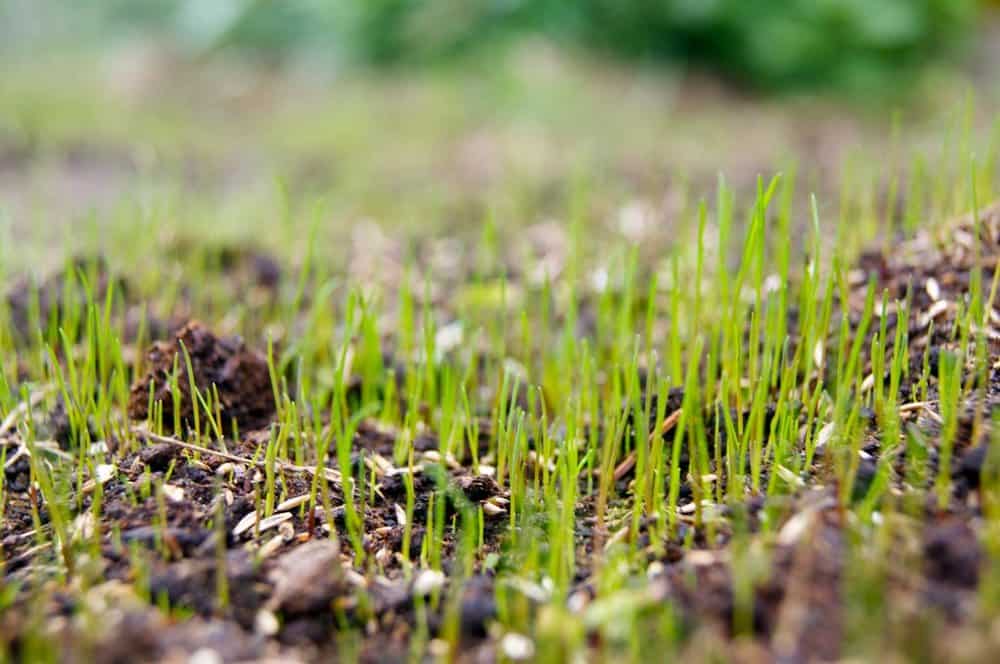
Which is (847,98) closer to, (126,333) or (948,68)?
(948,68)

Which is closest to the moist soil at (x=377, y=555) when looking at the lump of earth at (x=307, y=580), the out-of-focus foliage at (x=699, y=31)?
the lump of earth at (x=307, y=580)

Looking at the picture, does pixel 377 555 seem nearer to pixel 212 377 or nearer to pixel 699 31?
pixel 212 377

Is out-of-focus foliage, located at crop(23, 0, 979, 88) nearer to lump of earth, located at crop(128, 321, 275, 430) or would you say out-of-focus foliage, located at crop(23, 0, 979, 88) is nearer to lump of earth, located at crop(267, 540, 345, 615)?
lump of earth, located at crop(128, 321, 275, 430)

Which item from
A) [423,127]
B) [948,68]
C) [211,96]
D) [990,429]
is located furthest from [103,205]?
[948,68]

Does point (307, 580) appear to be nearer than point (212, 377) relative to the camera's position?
Yes

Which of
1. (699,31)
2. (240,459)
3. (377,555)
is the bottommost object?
(377,555)

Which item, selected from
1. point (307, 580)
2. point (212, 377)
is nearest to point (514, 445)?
point (307, 580)
